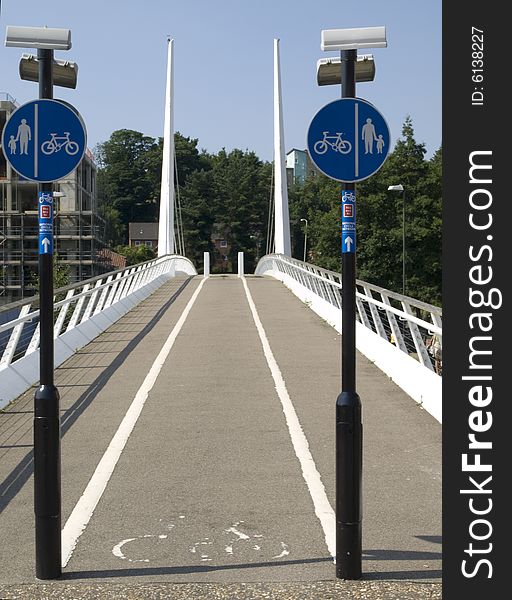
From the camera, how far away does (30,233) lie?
7688cm

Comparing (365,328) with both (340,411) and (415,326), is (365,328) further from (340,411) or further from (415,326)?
(340,411)

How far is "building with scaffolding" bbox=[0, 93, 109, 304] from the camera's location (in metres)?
74.7

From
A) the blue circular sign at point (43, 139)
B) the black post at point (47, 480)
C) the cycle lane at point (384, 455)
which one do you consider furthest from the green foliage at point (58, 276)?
the black post at point (47, 480)

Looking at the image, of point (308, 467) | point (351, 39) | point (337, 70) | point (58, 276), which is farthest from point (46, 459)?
point (58, 276)

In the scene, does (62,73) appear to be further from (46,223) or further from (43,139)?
(46,223)

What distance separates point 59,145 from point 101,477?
3779 millimetres

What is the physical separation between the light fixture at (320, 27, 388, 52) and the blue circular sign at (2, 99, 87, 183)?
175cm

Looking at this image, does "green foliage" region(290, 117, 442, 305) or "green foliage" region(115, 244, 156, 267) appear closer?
"green foliage" region(290, 117, 442, 305)

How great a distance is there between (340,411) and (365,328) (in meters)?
11.9

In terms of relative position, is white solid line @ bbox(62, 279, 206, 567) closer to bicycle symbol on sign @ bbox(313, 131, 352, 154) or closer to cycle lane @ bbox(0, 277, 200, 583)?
cycle lane @ bbox(0, 277, 200, 583)

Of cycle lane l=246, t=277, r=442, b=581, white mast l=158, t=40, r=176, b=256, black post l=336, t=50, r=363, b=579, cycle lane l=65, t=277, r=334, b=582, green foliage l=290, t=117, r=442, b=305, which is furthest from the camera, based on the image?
white mast l=158, t=40, r=176, b=256

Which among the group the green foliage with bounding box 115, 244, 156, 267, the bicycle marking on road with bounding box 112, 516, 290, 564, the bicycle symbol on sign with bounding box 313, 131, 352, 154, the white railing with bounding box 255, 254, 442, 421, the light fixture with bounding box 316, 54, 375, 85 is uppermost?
the light fixture with bounding box 316, 54, 375, 85

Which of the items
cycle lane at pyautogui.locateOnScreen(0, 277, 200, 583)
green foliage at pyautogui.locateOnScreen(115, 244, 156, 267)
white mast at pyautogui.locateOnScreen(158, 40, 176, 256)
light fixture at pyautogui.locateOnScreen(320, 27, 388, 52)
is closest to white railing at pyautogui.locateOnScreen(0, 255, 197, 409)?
cycle lane at pyautogui.locateOnScreen(0, 277, 200, 583)

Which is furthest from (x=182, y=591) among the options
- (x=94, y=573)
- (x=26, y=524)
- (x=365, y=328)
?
(x=365, y=328)
